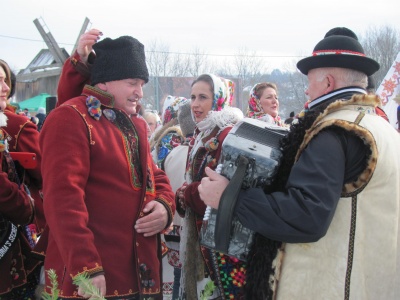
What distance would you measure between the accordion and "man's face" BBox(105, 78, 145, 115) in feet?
2.52

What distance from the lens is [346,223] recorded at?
6.50ft

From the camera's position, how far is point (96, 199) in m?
2.37

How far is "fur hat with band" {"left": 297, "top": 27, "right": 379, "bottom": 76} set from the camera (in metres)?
2.13

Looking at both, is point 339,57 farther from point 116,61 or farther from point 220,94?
point 220,94

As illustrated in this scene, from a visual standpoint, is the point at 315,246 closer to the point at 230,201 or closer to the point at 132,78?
the point at 230,201

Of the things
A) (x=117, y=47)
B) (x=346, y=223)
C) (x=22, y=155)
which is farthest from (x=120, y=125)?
(x=346, y=223)

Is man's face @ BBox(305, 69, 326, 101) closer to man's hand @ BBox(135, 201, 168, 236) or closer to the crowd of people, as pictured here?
the crowd of people

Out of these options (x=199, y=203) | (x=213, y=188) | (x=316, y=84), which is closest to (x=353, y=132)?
(x=316, y=84)

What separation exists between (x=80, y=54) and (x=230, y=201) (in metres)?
1.31

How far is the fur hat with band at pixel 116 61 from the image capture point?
8.42 feet

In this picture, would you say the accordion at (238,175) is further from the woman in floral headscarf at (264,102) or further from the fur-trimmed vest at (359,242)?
the woman in floral headscarf at (264,102)

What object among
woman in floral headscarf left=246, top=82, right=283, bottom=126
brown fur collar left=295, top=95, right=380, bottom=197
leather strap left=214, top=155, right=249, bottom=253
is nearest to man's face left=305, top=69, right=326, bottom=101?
brown fur collar left=295, top=95, right=380, bottom=197

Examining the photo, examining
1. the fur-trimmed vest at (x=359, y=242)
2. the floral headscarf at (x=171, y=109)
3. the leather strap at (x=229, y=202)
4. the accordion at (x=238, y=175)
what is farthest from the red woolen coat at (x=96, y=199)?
the floral headscarf at (x=171, y=109)

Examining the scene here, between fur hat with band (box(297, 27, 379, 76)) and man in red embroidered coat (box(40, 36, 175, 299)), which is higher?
fur hat with band (box(297, 27, 379, 76))
